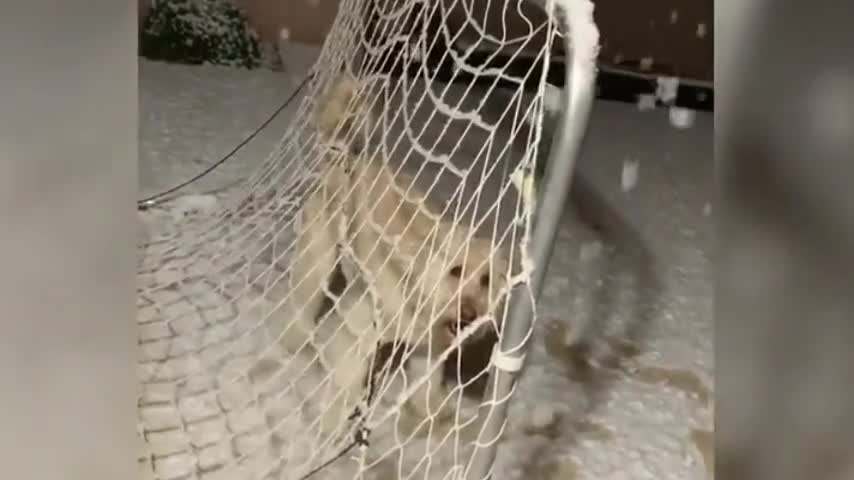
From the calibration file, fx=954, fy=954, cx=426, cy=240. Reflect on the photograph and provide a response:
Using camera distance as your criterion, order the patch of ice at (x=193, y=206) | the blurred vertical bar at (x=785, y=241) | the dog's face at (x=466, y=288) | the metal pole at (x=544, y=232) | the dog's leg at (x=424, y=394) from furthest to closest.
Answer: the patch of ice at (x=193, y=206) < the dog's leg at (x=424, y=394) < the dog's face at (x=466, y=288) < the metal pole at (x=544, y=232) < the blurred vertical bar at (x=785, y=241)

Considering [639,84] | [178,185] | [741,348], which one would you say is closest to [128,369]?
[741,348]

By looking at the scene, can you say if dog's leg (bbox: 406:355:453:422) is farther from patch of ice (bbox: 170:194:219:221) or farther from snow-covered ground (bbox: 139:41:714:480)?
patch of ice (bbox: 170:194:219:221)

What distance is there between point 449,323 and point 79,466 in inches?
18.0

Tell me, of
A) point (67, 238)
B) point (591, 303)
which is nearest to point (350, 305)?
point (591, 303)

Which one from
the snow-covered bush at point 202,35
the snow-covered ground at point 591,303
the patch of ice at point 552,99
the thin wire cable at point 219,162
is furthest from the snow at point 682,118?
the patch of ice at point 552,99

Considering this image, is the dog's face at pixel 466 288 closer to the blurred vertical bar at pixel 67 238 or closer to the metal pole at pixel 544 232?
the metal pole at pixel 544 232

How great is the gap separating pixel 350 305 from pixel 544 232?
485mm

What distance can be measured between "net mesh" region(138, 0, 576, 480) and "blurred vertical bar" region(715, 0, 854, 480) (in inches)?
13.7

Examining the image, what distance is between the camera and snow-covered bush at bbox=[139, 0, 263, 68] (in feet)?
6.41

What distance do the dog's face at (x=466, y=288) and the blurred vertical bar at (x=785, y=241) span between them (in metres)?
0.43

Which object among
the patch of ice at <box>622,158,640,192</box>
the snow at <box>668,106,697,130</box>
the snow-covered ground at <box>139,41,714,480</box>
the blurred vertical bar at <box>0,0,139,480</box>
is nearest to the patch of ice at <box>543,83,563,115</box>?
the snow-covered ground at <box>139,41,714,480</box>

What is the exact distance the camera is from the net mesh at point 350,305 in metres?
0.78

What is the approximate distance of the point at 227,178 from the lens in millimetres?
1490

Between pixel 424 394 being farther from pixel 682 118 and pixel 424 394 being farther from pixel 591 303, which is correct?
pixel 682 118
